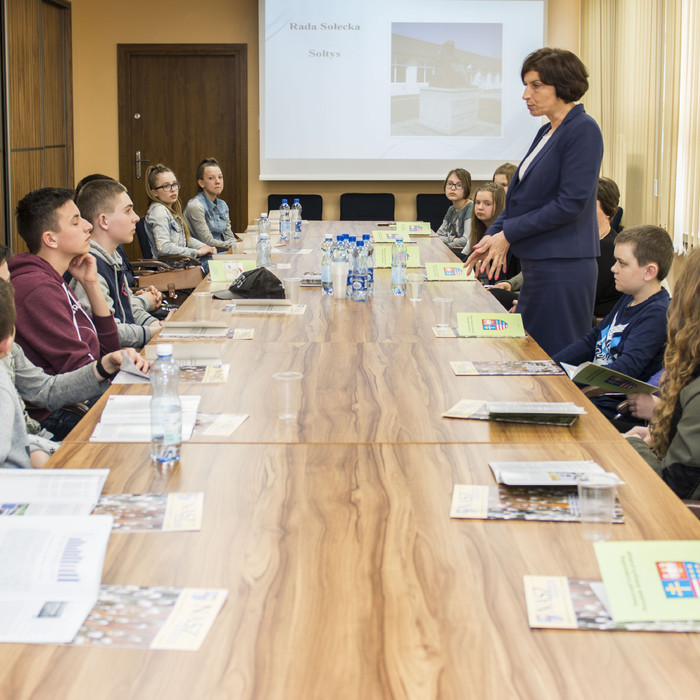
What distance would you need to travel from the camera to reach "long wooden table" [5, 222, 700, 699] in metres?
1.10

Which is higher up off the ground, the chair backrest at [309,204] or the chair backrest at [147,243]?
the chair backrest at [309,204]

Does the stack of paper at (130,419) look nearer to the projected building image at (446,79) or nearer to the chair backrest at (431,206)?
the chair backrest at (431,206)

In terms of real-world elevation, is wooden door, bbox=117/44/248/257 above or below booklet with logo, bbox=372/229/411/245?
above

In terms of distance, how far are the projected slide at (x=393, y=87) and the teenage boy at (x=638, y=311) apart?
5887 mm

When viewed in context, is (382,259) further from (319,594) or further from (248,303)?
(319,594)

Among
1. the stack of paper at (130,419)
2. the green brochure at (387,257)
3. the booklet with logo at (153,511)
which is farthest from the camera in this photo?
the green brochure at (387,257)

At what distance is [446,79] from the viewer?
8711 mm

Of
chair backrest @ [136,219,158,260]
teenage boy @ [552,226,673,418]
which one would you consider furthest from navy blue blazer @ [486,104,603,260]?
chair backrest @ [136,219,158,260]

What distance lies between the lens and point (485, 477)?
1739mm

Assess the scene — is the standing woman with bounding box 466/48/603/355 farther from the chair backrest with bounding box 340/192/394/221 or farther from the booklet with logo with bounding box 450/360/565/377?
the chair backrest with bounding box 340/192/394/221

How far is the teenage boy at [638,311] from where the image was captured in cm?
296

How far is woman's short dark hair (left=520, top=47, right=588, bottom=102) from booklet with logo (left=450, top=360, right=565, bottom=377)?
1319 mm

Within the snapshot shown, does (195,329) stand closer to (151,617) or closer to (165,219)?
(151,617)

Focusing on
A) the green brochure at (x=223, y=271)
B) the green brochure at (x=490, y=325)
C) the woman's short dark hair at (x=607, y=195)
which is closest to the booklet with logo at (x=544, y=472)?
the green brochure at (x=490, y=325)
